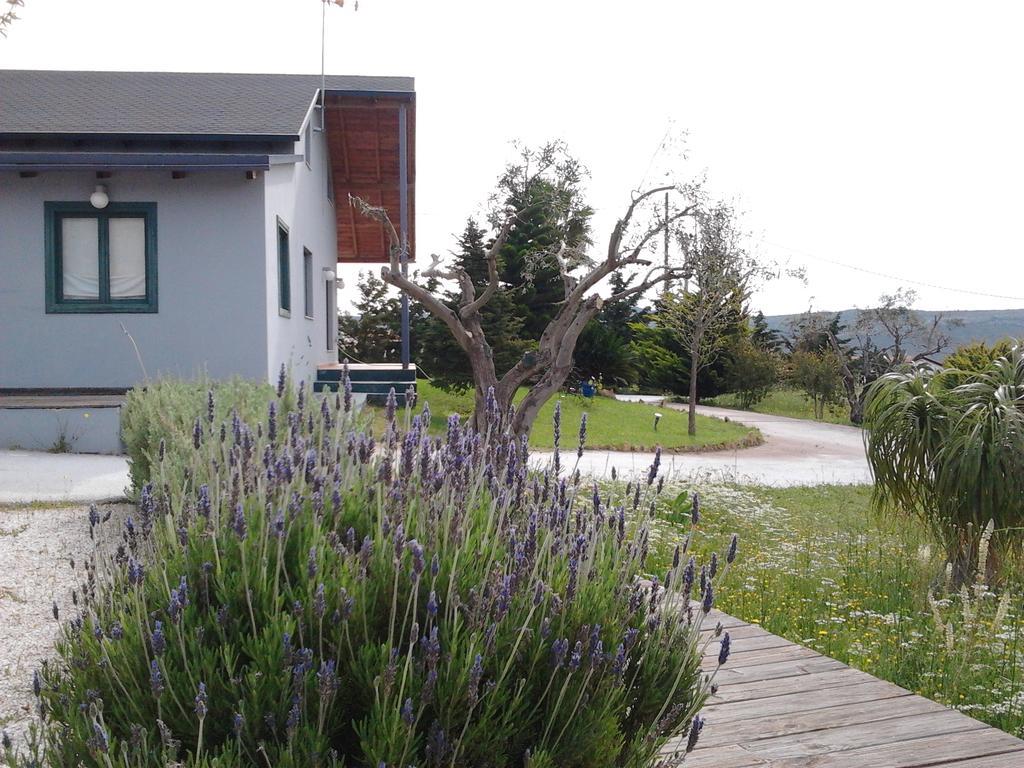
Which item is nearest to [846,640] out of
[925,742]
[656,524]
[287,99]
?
[925,742]

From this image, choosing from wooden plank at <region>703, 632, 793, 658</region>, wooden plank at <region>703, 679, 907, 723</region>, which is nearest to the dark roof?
wooden plank at <region>703, 632, 793, 658</region>

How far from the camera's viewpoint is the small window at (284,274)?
13816 millimetres

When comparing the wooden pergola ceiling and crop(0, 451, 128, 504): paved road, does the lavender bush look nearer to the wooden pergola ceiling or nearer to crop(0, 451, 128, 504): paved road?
crop(0, 451, 128, 504): paved road

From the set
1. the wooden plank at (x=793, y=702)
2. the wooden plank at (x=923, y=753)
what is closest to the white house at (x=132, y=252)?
the wooden plank at (x=793, y=702)

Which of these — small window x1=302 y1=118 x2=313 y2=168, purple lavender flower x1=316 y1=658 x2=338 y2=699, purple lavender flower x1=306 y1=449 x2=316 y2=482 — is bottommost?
purple lavender flower x1=316 y1=658 x2=338 y2=699

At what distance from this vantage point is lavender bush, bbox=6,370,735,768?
1.88 metres

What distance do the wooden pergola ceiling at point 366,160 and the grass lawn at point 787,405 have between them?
16.5 meters

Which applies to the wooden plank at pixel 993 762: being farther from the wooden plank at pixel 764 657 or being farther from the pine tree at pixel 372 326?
the pine tree at pixel 372 326

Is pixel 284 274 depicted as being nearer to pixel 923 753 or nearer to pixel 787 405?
pixel 923 753

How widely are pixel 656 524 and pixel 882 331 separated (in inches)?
1078

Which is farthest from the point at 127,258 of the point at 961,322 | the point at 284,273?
the point at 961,322

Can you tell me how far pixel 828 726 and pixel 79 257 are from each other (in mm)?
12164

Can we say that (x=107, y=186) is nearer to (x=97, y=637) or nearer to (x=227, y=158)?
(x=227, y=158)

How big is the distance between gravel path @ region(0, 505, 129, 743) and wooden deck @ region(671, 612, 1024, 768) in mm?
2361
